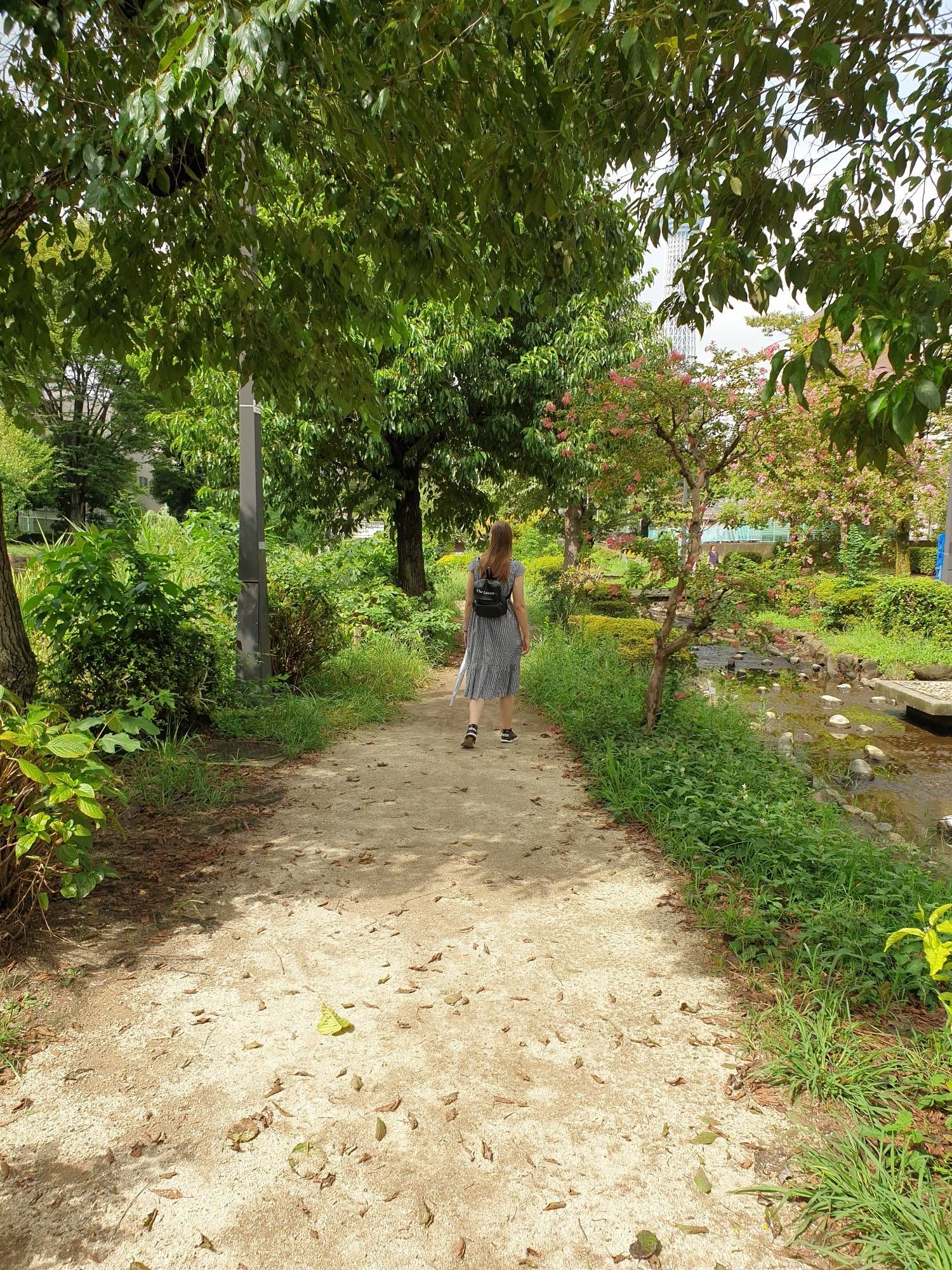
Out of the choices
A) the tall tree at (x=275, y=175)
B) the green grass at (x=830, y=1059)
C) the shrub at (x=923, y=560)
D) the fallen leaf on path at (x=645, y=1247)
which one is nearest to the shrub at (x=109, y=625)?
the tall tree at (x=275, y=175)

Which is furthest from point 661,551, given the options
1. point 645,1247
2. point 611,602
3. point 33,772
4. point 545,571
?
point 545,571

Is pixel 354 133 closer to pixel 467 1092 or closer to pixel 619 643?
pixel 467 1092

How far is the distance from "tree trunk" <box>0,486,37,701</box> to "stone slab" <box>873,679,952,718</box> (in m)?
9.35

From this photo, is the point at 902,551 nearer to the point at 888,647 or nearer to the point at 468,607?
the point at 888,647

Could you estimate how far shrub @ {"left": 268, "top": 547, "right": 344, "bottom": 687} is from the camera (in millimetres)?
8008

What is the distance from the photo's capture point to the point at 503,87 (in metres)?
3.94

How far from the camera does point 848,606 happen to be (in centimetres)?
1541

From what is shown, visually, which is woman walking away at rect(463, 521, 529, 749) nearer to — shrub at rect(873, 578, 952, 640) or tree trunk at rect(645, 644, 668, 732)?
tree trunk at rect(645, 644, 668, 732)

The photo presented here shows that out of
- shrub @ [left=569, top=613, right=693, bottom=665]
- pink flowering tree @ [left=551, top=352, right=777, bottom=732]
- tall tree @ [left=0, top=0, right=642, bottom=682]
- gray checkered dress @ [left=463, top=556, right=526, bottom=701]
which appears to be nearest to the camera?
tall tree @ [left=0, top=0, right=642, bottom=682]

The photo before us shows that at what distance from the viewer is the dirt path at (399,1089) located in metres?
2.05

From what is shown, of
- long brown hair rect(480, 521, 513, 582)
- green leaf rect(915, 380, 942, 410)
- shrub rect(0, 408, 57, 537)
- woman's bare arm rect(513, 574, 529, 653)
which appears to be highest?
shrub rect(0, 408, 57, 537)

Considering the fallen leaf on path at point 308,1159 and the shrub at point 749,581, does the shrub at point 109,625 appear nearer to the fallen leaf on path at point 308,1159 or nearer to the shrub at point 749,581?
the fallen leaf on path at point 308,1159

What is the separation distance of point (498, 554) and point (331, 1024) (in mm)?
4412

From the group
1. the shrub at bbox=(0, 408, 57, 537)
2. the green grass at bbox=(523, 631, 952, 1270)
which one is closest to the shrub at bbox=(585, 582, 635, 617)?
the green grass at bbox=(523, 631, 952, 1270)
